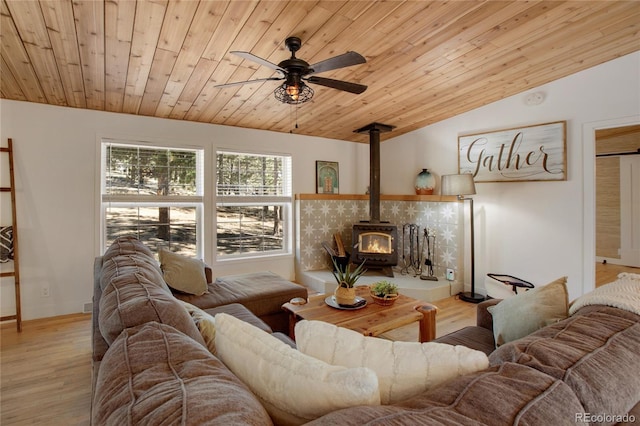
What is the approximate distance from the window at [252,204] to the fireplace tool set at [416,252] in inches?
72.6

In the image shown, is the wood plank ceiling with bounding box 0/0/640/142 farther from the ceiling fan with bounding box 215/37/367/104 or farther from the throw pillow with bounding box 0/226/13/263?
the throw pillow with bounding box 0/226/13/263

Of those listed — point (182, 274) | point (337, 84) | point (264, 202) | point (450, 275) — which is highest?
point (337, 84)

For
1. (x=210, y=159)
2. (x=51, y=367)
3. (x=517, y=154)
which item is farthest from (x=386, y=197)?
(x=51, y=367)

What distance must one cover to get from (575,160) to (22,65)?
17.9 ft

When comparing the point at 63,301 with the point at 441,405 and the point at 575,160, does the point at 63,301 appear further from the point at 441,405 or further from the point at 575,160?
the point at 575,160

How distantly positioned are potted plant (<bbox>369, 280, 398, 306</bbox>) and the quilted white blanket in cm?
133

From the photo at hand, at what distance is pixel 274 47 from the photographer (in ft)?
8.45

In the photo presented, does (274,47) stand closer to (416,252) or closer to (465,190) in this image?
(465,190)

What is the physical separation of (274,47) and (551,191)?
3.53m

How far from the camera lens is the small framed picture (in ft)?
17.1

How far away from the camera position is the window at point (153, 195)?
12.5ft

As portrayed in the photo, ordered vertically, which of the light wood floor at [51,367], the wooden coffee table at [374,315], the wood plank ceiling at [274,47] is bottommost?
the light wood floor at [51,367]

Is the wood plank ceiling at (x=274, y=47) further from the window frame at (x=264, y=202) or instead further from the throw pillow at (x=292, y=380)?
the throw pillow at (x=292, y=380)

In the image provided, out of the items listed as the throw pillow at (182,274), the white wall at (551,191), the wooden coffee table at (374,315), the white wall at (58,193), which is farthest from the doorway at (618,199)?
the white wall at (58,193)
